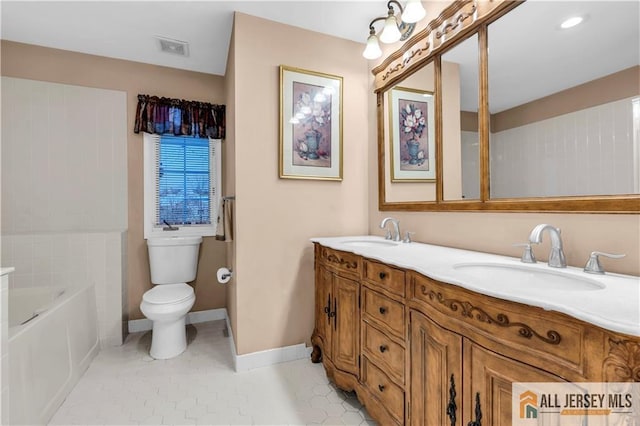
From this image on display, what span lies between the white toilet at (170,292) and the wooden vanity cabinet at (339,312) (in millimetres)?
1128

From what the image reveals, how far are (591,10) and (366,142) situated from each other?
1480mm

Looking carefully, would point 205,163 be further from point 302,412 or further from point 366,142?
point 302,412

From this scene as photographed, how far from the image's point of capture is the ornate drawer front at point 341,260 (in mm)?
1562

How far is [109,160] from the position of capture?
2.59 m

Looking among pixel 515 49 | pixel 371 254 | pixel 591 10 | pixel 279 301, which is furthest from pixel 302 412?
pixel 591 10

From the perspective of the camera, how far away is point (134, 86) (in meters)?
2.65

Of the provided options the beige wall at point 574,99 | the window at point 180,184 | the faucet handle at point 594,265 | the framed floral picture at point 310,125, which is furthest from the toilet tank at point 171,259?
the faucet handle at point 594,265

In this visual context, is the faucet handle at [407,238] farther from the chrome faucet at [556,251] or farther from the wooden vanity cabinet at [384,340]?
the chrome faucet at [556,251]

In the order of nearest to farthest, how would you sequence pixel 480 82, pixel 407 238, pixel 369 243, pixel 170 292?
pixel 480 82 < pixel 407 238 < pixel 369 243 < pixel 170 292

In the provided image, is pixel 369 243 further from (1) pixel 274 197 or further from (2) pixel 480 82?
(2) pixel 480 82

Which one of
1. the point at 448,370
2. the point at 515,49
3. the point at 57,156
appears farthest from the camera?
the point at 57,156

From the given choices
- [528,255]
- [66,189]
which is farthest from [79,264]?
[528,255]

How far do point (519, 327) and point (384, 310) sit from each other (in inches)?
25.4

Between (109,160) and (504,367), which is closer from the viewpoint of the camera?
(504,367)
